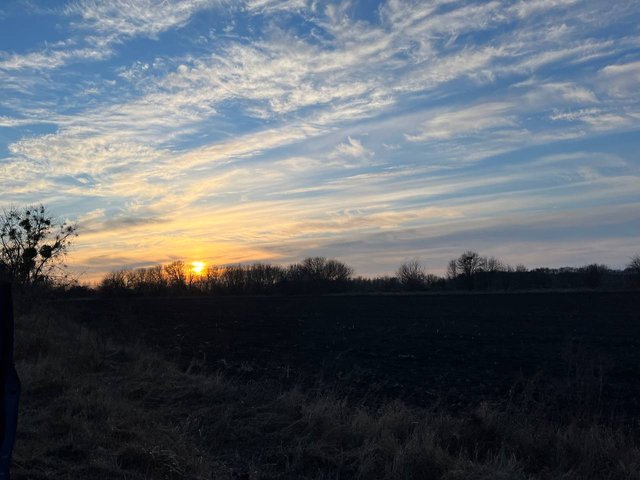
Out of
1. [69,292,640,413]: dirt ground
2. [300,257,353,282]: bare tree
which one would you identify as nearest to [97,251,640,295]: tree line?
[300,257,353,282]: bare tree

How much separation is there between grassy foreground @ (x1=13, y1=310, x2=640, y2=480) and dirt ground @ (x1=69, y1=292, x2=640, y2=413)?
11.2 ft

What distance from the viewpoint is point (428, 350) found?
20.9m

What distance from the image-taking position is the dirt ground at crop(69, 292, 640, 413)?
534 inches

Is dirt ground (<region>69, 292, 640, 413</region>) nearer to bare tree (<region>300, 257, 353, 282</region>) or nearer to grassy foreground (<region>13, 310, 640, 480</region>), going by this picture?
grassy foreground (<region>13, 310, 640, 480</region>)

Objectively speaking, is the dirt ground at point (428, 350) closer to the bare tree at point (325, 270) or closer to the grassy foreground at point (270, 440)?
the grassy foreground at point (270, 440)

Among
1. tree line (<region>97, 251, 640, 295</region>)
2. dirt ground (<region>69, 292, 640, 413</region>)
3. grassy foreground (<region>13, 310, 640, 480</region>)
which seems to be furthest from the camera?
tree line (<region>97, 251, 640, 295</region>)

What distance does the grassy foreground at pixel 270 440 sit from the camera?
21.0ft

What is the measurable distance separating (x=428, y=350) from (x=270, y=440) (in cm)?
1379

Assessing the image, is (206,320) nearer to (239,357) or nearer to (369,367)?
(239,357)

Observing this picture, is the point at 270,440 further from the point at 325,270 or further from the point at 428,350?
the point at 325,270

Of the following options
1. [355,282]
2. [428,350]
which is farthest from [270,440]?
[355,282]

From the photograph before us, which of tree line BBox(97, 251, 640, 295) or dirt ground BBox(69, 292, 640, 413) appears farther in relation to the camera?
tree line BBox(97, 251, 640, 295)

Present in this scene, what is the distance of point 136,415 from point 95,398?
1024 millimetres

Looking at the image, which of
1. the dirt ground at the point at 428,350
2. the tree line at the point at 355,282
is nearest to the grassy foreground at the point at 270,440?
the dirt ground at the point at 428,350
